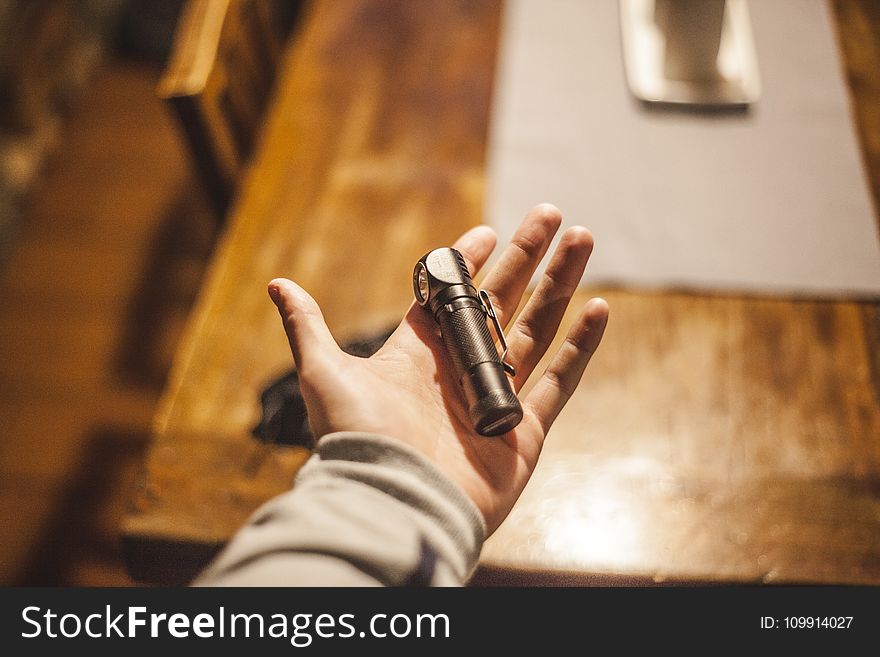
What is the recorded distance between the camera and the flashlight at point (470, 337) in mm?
573

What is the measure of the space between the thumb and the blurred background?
77 cm

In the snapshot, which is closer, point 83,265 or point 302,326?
point 302,326

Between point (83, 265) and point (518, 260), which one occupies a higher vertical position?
point (518, 260)

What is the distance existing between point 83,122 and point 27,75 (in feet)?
0.54

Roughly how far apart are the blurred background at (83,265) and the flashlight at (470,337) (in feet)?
2.66

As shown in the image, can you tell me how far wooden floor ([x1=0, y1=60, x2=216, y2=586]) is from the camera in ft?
4.41

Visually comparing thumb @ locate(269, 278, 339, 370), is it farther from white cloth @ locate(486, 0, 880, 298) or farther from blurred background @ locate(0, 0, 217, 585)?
blurred background @ locate(0, 0, 217, 585)

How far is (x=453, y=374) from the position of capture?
65 centimetres

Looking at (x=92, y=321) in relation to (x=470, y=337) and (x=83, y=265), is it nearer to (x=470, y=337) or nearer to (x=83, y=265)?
(x=83, y=265)

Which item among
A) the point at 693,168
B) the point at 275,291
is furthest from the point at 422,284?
the point at 693,168

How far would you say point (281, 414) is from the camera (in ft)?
2.40

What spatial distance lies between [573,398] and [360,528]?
311 millimetres

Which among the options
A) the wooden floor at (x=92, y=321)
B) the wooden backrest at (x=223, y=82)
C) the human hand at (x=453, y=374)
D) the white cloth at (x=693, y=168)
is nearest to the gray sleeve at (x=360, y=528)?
the human hand at (x=453, y=374)

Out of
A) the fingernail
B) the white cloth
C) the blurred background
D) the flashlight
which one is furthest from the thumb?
→ the blurred background
